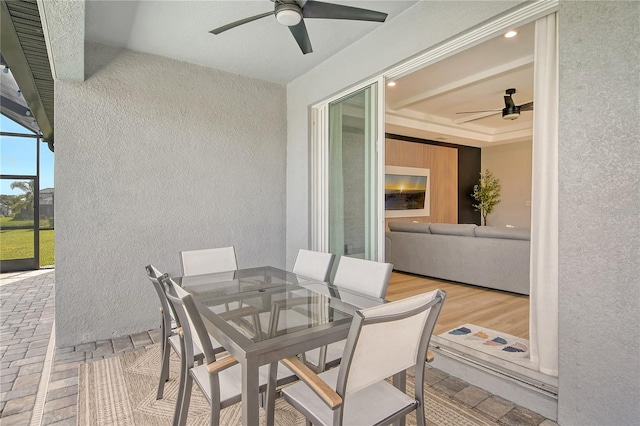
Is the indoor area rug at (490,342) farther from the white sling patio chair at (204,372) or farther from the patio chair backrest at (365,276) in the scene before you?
the white sling patio chair at (204,372)

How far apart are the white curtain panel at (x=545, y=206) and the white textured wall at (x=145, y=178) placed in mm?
2892

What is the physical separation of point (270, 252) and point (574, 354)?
10.3ft

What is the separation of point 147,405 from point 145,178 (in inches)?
85.2

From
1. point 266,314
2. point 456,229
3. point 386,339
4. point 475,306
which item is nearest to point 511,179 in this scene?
point 456,229

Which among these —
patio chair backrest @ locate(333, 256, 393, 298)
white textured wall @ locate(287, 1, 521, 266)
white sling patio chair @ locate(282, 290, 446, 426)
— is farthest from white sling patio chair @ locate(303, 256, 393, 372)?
white textured wall @ locate(287, 1, 521, 266)

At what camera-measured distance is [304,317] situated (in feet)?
5.65

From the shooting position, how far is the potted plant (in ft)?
27.3

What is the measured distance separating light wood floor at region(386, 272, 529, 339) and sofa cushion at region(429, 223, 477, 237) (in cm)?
74

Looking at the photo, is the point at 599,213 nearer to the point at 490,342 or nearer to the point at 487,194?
the point at 490,342

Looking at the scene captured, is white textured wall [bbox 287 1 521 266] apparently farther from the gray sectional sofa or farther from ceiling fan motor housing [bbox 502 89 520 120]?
ceiling fan motor housing [bbox 502 89 520 120]

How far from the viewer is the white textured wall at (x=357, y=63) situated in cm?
240

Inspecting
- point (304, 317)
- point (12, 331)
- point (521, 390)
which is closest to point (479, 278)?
point (521, 390)

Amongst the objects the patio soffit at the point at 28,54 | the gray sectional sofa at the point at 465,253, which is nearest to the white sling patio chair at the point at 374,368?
Answer: the patio soffit at the point at 28,54

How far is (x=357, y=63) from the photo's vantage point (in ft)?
10.7
